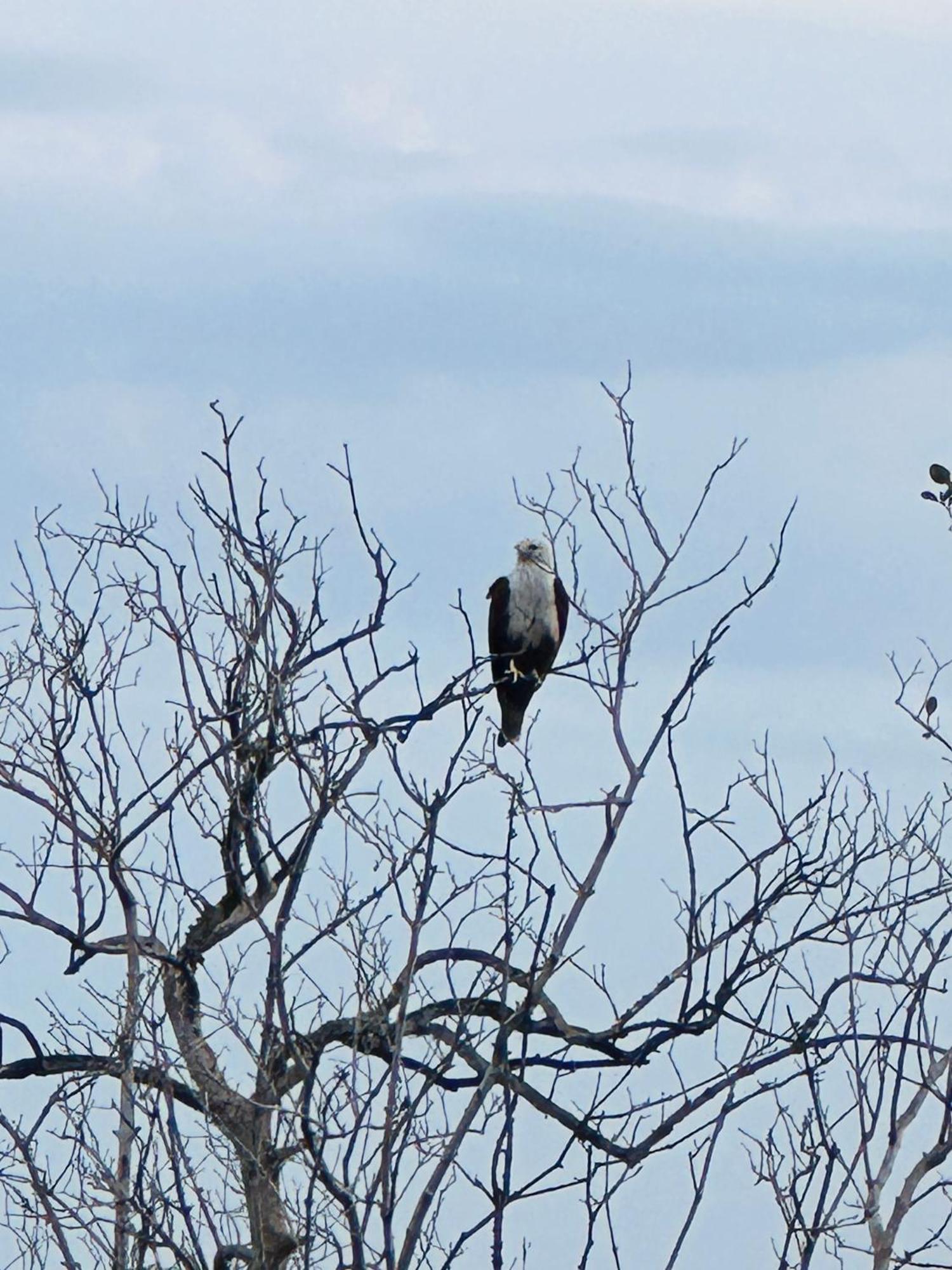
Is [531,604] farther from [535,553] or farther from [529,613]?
[535,553]

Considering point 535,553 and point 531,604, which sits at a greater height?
point 535,553

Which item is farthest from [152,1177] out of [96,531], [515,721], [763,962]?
[515,721]

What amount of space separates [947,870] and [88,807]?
263cm

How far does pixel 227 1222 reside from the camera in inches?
184

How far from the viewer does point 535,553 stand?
8234 mm

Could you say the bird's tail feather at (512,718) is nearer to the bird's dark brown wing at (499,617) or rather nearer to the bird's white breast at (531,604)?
the bird's dark brown wing at (499,617)

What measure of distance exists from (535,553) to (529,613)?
0.89 feet

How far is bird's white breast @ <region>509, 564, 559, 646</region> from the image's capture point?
8.22 m

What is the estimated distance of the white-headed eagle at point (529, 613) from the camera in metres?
8.23

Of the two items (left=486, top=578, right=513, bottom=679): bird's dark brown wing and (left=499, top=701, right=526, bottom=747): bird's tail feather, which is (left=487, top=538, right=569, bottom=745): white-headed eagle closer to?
(left=486, top=578, right=513, bottom=679): bird's dark brown wing

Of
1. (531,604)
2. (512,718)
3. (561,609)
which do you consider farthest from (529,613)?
(512,718)

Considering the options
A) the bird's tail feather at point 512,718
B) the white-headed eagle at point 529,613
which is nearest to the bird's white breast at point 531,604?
the white-headed eagle at point 529,613

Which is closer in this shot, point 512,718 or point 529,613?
point 529,613

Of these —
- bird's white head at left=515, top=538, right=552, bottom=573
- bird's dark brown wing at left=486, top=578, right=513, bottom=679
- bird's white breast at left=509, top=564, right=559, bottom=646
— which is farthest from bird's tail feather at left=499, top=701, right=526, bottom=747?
bird's white head at left=515, top=538, right=552, bottom=573
